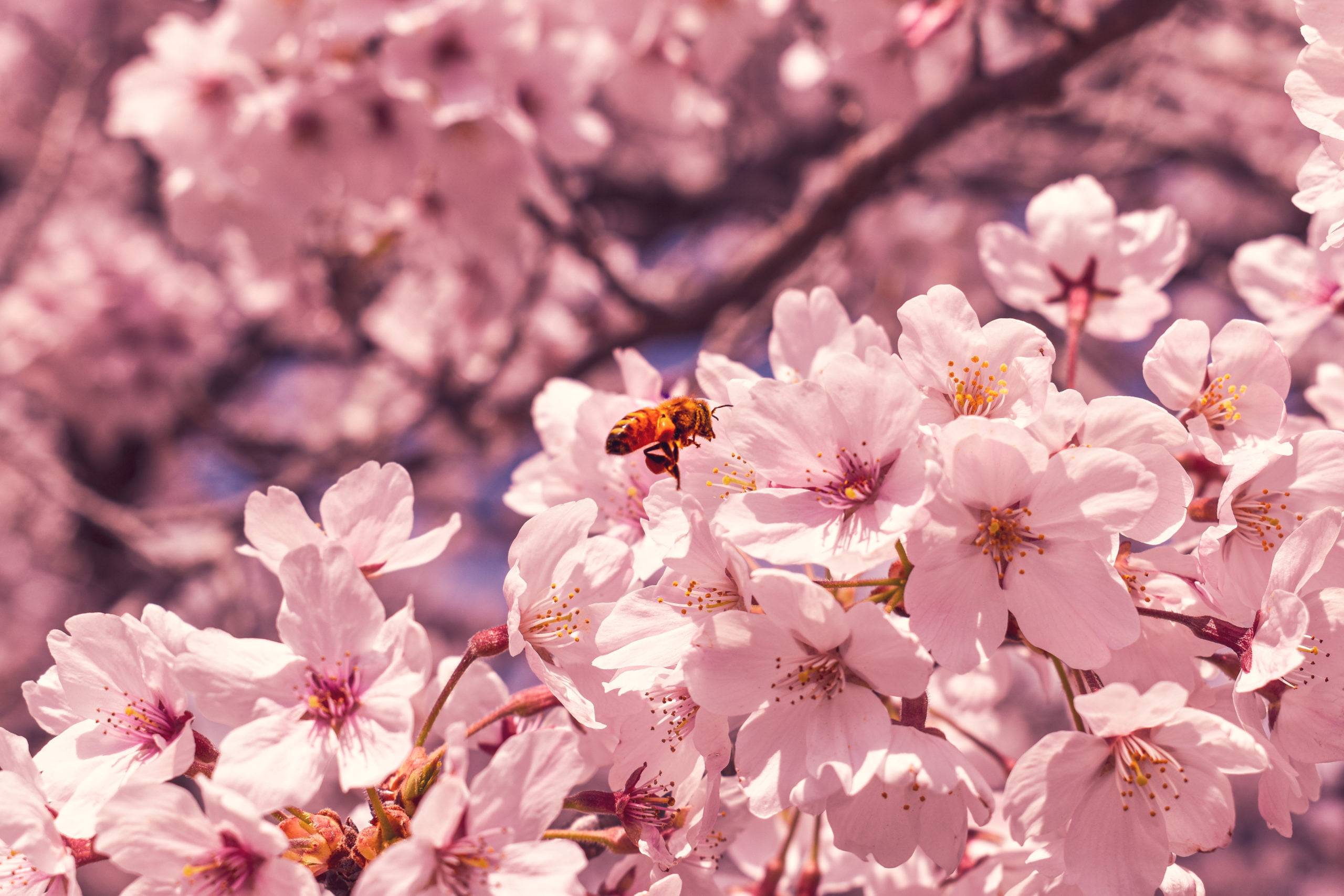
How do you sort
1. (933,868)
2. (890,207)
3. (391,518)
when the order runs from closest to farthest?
1. (391,518)
2. (933,868)
3. (890,207)

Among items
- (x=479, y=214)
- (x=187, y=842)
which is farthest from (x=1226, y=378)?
(x=479, y=214)

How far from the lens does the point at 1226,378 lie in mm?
1359

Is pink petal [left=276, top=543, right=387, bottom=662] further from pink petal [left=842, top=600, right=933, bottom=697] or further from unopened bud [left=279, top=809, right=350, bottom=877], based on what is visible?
pink petal [left=842, top=600, right=933, bottom=697]

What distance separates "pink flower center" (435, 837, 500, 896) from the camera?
3.41 ft

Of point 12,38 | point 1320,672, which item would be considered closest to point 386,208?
point 1320,672

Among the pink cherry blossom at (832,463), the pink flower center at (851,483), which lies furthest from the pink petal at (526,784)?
the pink flower center at (851,483)

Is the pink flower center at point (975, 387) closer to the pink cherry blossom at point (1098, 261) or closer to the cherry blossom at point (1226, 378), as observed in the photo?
the cherry blossom at point (1226, 378)

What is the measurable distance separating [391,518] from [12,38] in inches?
301

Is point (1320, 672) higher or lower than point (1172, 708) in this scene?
lower

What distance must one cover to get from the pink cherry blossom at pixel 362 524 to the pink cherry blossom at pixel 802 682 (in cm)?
49

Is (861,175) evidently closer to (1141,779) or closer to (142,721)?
(1141,779)

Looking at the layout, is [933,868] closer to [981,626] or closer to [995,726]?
[995,726]

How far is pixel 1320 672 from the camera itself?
1.18 metres

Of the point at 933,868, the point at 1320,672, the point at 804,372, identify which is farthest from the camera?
the point at 933,868
